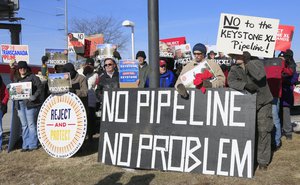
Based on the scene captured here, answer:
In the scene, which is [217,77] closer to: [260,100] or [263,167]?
[260,100]

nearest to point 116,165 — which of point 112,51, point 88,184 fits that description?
point 88,184

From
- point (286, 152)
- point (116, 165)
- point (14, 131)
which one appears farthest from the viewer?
point (14, 131)

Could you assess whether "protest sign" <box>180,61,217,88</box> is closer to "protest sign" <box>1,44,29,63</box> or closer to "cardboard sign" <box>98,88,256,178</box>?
"cardboard sign" <box>98,88,256,178</box>

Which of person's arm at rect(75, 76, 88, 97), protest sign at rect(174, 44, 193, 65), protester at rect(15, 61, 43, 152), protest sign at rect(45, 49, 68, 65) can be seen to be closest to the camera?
person's arm at rect(75, 76, 88, 97)

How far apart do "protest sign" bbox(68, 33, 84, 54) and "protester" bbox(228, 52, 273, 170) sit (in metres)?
6.22

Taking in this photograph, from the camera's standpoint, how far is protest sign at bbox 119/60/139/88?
23.1ft

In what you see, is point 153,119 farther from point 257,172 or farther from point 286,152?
point 286,152

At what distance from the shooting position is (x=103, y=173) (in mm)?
6449

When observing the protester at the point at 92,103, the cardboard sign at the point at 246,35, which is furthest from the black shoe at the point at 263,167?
the protester at the point at 92,103

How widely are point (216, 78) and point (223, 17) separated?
1006 mm

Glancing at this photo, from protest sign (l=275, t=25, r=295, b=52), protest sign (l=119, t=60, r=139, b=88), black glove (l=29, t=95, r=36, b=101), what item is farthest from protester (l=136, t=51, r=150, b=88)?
protest sign (l=275, t=25, r=295, b=52)

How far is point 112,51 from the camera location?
33.0 ft

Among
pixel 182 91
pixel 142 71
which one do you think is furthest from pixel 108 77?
pixel 182 91

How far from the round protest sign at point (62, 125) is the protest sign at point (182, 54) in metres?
4.40
